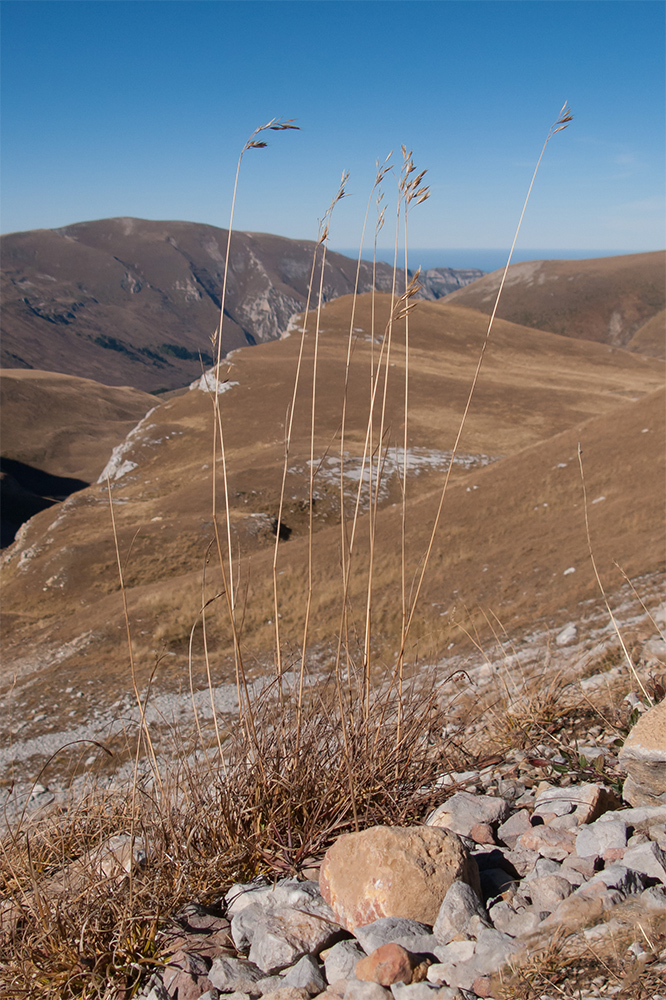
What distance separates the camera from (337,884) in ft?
6.03

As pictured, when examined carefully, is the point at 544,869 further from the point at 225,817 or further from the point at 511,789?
the point at 225,817

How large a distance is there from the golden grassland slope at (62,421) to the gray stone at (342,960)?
65.5m

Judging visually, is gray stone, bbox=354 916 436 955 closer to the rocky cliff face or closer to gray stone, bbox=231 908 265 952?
gray stone, bbox=231 908 265 952

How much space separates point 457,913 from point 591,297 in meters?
121

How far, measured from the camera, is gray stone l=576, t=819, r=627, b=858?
1864mm

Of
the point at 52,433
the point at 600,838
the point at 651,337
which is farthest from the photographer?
the point at 651,337

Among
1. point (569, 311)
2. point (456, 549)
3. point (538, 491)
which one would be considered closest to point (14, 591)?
point (456, 549)

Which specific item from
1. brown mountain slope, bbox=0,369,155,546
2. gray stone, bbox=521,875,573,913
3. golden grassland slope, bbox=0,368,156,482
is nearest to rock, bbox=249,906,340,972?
gray stone, bbox=521,875,573,913

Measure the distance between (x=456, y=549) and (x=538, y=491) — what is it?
7.71ft

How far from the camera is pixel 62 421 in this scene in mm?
74750

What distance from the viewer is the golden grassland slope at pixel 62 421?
214 ft

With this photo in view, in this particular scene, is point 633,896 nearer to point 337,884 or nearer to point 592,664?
point 337,884

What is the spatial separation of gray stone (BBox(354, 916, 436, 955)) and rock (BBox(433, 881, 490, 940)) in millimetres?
20

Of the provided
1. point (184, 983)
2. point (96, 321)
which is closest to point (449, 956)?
point (184, 983)
